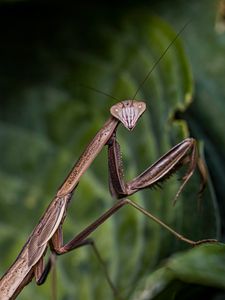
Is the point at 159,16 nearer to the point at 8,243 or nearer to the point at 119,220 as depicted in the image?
the point at 119,220

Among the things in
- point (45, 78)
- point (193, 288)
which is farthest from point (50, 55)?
point (193, 288)

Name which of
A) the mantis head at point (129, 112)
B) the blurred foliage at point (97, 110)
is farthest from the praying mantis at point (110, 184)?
the blurred foliage at point (97, 110)

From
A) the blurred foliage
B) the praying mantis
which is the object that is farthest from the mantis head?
the blurred foliage

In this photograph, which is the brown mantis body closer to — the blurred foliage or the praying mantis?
the praying mantis

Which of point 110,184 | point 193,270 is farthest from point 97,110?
point 193,270

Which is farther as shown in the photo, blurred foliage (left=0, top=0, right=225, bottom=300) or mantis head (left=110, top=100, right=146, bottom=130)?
blurred foliage (left=0, top=0, right=225, bottom=300)

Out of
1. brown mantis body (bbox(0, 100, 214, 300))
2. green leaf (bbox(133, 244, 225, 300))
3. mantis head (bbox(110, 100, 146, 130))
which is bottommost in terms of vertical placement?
green leaf (bbox(133, 244, 225, 300))

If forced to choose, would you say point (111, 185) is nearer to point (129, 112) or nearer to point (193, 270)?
point (129, 112)

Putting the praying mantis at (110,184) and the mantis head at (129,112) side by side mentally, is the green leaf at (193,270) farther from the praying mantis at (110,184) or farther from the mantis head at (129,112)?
the mantis head at (129,112)
